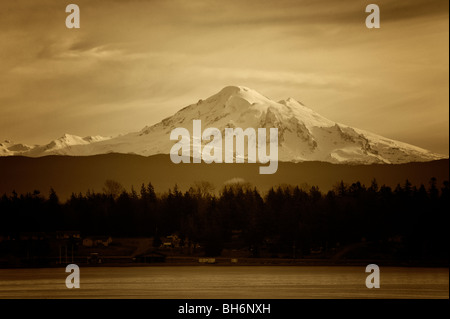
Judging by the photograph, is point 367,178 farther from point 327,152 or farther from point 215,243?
point 215,243

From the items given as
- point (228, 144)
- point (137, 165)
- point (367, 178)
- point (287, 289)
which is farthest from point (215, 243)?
point (228, 144)

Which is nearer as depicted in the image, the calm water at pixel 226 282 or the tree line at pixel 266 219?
the calm water at pixel 226 282

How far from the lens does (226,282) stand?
5556cm

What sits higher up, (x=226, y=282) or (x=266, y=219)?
(x=266, y=219)

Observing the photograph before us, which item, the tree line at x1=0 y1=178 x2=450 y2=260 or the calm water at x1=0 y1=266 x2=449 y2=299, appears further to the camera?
the tree line at x1=0 y1=178 x2=450 y2=260

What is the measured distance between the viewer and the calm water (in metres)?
48.9

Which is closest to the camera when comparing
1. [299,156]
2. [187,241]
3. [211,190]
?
[187,241]

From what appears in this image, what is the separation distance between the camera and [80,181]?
3787 inches

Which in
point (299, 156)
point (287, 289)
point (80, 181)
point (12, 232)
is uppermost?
point (299, 156)

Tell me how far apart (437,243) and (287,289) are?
25647 mm

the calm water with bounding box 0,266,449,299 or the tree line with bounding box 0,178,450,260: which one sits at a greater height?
the tree line with bounding box 0,178,450,260

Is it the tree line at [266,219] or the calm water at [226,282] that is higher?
the tree line at [266,219]

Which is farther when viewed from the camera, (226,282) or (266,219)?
(266,219)

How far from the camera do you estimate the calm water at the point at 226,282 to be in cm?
4894
